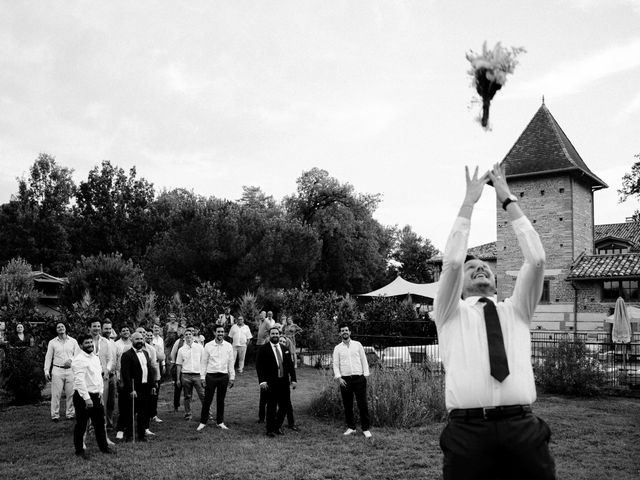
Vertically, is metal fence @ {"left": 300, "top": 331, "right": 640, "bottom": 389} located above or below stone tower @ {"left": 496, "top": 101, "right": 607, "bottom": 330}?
below

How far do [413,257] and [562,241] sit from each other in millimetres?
41155

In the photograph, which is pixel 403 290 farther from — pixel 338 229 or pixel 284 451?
pixel 284 451

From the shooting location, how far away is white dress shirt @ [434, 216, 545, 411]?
3.35 meters

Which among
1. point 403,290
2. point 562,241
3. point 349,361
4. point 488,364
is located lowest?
point 349,361

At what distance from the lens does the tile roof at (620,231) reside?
39.7m

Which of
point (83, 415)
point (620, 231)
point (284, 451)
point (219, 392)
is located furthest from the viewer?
point (620, 231)

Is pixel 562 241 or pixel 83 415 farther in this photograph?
pixel 562 241

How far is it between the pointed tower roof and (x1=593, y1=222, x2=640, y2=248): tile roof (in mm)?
6065

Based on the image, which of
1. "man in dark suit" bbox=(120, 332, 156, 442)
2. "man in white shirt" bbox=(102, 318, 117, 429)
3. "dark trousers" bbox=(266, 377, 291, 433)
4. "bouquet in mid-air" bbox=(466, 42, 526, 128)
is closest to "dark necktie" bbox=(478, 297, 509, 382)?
"bouquet in mid-air" bbox=(466, 42, 526, 128)

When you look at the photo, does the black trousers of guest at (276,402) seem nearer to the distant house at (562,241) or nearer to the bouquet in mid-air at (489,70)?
the bouquet in mid-air at (489,70)

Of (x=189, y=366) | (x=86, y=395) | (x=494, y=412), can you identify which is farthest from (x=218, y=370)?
(x=494, y=412)

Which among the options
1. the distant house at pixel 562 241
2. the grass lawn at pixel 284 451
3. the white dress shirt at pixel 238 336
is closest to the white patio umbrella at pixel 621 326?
the grass lawn at pixel 284 451

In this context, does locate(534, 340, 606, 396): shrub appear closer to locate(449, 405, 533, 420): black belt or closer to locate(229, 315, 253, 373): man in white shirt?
locate(229, 315, 253, 373): man in white shirt

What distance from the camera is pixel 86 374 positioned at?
376 inches
